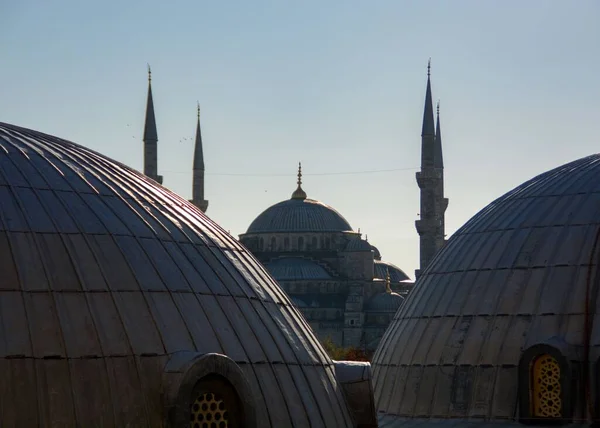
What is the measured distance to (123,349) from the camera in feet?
44.1

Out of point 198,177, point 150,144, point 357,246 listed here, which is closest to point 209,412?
point 150,144

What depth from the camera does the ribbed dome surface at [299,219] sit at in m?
129

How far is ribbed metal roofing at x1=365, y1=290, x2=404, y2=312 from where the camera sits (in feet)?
388

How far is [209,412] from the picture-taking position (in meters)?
13.7

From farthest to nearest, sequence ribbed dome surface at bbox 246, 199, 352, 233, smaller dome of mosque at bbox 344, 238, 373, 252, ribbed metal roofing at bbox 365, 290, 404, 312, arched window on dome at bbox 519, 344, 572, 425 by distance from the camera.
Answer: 1. ribbed dome surface at bbox 246, 199, 352, 233
2. smaller dome of mosque at bbox 344, 238, 373, 252
3. ribbed metal roofing at bbox 365, 290, 404, 312
4. arched window on dome at bbox 519, 344, 572, 425

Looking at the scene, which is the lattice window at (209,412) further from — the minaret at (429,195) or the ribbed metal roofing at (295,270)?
the ribbed metal roofing at (295,270)

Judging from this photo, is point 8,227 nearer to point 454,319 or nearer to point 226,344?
point 226,344

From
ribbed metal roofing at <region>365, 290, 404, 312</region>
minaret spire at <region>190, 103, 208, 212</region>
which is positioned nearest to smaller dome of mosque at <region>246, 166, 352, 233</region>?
ribbed metal roofing at <region>365, 290, 404, 312</region>

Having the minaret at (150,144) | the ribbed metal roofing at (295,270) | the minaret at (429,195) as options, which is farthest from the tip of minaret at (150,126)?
the ribbed metal roofing at (295,270)

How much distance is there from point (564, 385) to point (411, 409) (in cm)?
331

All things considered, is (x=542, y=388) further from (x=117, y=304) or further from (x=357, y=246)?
→ (x=357, y=246)

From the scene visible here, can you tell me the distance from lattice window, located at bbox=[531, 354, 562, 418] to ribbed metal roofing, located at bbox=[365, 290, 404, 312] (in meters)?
97.3

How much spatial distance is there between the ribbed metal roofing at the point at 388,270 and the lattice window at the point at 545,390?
372 ft

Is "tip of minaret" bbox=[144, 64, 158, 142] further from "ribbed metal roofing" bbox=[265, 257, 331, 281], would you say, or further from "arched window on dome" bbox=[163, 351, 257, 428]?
"arched window on dome" bbox=[163, 351, 257, 428]
